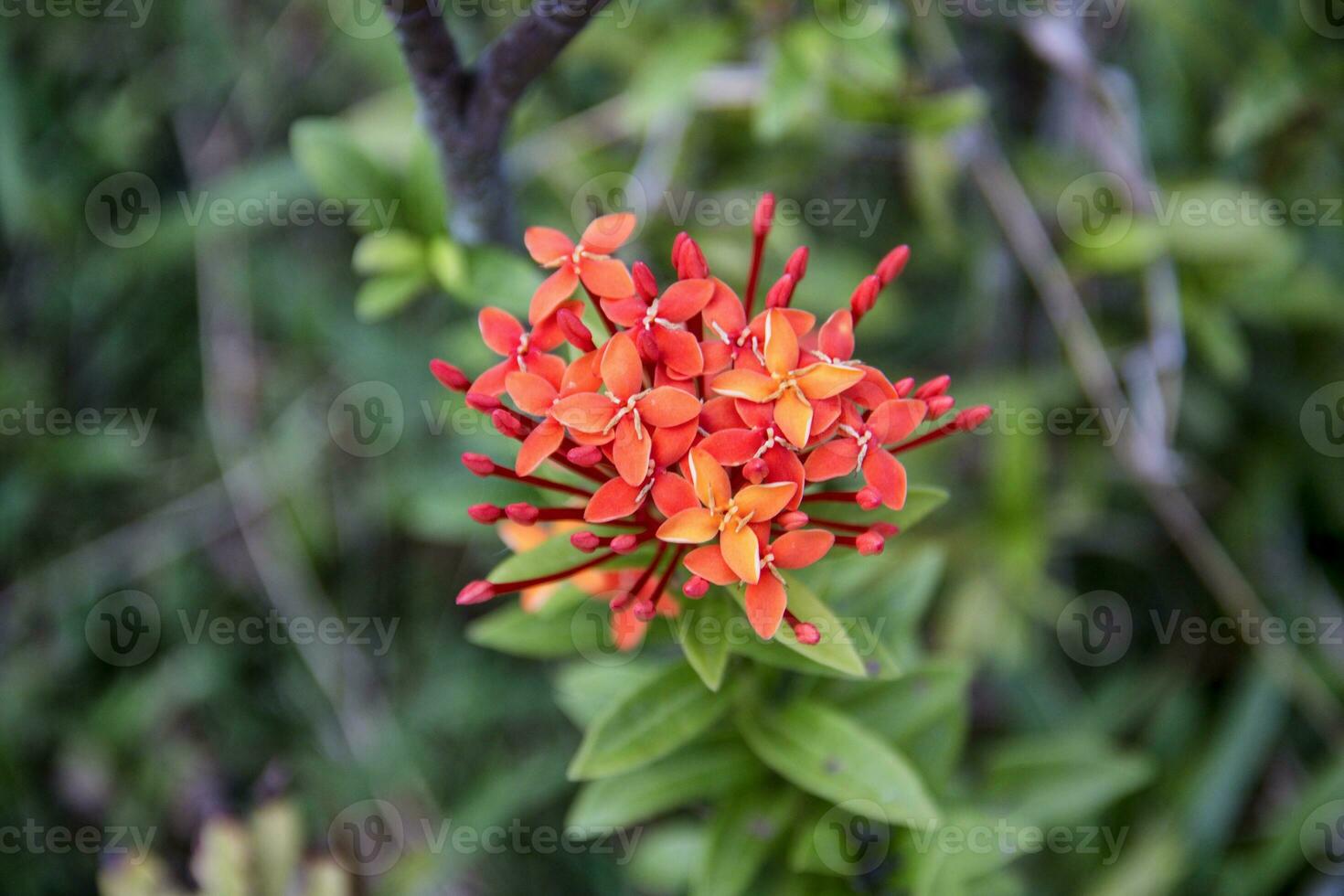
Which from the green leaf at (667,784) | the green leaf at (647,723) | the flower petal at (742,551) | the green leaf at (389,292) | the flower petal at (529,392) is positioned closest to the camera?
the flower petal at (742,551)

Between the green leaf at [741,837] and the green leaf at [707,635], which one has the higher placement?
the green leaf at [707,635]

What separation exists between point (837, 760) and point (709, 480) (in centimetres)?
64

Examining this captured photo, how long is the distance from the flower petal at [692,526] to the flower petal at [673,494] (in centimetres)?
3

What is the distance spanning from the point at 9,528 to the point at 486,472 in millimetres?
2499

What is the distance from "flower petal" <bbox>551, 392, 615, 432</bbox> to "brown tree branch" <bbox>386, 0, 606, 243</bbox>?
58 cm

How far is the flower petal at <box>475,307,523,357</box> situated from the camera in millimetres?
1479

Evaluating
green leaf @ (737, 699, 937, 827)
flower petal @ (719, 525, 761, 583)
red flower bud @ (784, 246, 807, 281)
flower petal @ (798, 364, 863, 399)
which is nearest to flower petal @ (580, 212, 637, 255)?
red flower bud @ (784, 246, 807, 281)

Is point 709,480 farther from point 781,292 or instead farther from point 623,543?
point 781,292

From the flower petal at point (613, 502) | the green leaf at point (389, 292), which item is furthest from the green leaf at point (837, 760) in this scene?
the green leaf at point (389, 292)

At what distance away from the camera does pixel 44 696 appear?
10.4 ft

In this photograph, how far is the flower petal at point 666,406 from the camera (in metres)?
1.32

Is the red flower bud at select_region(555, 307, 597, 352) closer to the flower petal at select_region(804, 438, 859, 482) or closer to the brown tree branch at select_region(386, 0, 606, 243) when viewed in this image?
the flower petal at select_region(804, 438, 859, 482)

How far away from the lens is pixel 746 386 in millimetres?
1332

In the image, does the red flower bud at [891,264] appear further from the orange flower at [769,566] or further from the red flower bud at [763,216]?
the orange flower at [769,566]
